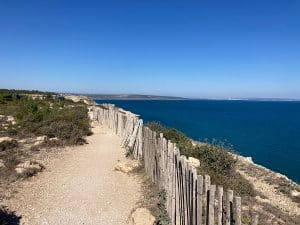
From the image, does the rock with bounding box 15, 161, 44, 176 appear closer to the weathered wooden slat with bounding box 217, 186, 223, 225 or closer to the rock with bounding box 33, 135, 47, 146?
the rock with bounding box 33, 135, 47, 146

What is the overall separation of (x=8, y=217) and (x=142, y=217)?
2.93 m

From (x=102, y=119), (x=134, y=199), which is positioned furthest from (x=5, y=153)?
(x=102, y=119)

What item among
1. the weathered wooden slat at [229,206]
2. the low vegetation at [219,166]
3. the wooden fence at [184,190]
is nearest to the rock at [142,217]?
the wooden fence at [184,190]

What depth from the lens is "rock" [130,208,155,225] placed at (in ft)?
26.2

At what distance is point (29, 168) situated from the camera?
12023 mm

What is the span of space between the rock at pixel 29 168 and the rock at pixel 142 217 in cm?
472

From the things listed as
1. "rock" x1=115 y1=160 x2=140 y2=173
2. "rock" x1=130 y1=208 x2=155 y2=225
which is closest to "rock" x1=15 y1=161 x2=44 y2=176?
"rock" x1=115 y1=160 x2=140 y2=173

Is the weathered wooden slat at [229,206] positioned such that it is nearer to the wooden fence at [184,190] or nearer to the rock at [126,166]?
the wooden fence at [184,190]

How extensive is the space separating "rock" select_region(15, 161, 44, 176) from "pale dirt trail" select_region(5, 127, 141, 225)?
0.23 m

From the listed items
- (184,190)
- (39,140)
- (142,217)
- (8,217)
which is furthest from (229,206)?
(39,140)

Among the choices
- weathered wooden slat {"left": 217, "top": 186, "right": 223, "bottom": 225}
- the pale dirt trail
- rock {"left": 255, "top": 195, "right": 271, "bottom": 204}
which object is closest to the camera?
weathered wooden slat {"left": 217, "top": 186, "right": 223, "bottom": 225}

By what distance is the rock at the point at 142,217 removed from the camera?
799cm

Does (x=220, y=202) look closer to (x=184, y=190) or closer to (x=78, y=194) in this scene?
(x=184, y=190)

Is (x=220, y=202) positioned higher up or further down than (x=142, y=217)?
higher up
